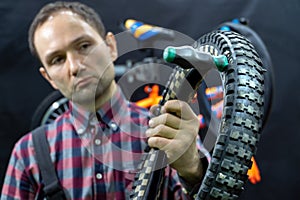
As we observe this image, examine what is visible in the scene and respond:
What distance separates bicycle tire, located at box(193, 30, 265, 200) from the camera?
0.26 m

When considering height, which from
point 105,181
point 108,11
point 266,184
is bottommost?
point 266,184

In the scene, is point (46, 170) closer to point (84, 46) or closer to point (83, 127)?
point (83, 127)

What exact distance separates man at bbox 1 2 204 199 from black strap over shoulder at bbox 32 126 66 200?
0.01 metres

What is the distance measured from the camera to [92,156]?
57 cm

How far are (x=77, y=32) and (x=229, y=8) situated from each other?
28.3 inches

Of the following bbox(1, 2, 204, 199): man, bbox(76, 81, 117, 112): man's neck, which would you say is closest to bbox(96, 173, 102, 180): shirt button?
bbox(1, 2, 204, 199): man

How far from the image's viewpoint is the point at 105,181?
1.82 ft

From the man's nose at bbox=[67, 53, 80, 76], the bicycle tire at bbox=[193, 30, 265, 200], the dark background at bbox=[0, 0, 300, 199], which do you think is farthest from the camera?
the dark background at bbox=[0, 0, 300, 199]

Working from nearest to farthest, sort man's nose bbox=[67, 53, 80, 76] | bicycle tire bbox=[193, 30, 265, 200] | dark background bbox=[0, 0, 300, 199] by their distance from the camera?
bicycle tire bbox=[193, 30, 265, 200]
man's nose bbox=[67, 53, 80, 76]
dark background bbox=[0, 0, 300, 199]

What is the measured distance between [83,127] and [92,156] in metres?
0.05

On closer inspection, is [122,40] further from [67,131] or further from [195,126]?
[195,126]

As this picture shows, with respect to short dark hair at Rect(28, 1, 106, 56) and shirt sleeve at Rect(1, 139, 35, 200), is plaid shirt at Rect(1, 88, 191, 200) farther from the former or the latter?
short dark hair at Rect(28, 1, 106, 56)

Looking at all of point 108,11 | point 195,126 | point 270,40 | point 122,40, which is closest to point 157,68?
point 122,40

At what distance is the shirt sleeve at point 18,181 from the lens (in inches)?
22.8
